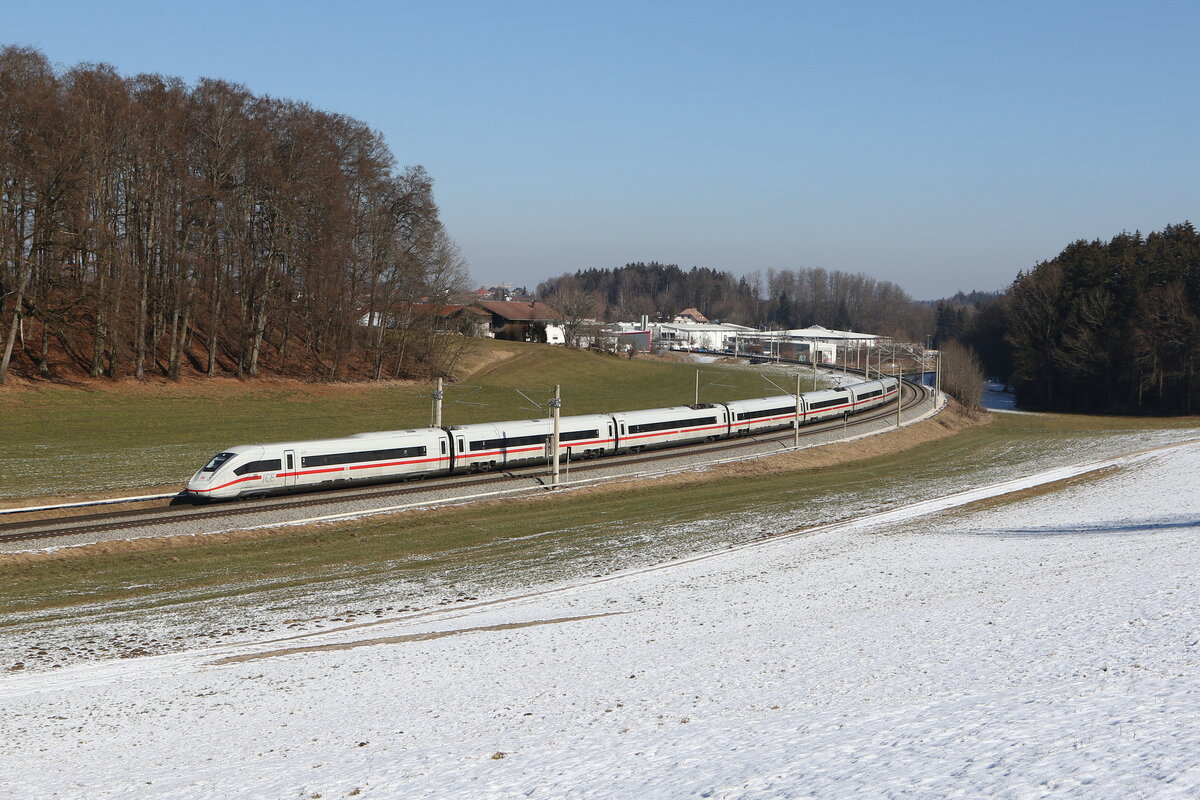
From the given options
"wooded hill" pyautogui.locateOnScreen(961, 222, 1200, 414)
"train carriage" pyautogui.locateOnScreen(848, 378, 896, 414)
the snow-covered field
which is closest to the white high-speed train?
"train carriage" pyautogui.locateOnScreen(848, 378, 896, 414)

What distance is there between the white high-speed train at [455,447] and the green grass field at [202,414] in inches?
251

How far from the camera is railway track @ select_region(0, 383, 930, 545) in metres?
34.0

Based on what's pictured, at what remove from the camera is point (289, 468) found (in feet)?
137

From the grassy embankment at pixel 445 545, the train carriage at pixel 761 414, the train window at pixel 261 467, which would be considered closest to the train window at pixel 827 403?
the train carriage at pixel 761 414

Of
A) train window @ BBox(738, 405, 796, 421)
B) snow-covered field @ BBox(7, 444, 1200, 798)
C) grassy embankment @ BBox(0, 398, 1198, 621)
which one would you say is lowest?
grassy embankment @ BBox(0, 398, 1198, 621)

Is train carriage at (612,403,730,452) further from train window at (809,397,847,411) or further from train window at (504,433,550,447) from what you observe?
train window at (809,397,847,411)

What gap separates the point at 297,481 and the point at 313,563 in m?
11.7

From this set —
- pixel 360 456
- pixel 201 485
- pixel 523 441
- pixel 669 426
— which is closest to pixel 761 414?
pixel 669 426

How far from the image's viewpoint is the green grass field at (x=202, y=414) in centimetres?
4569

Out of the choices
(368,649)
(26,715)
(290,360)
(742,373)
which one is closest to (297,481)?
(368,649)

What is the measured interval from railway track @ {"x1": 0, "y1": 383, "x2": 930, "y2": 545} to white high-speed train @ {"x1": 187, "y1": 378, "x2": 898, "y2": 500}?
59 cm

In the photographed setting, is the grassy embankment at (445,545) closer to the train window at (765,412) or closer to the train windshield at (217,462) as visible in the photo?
the train windshield at (217,462)

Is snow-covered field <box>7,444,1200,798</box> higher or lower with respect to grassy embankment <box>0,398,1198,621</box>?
higher

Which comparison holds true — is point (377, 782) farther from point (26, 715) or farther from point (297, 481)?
point (297, 481)
